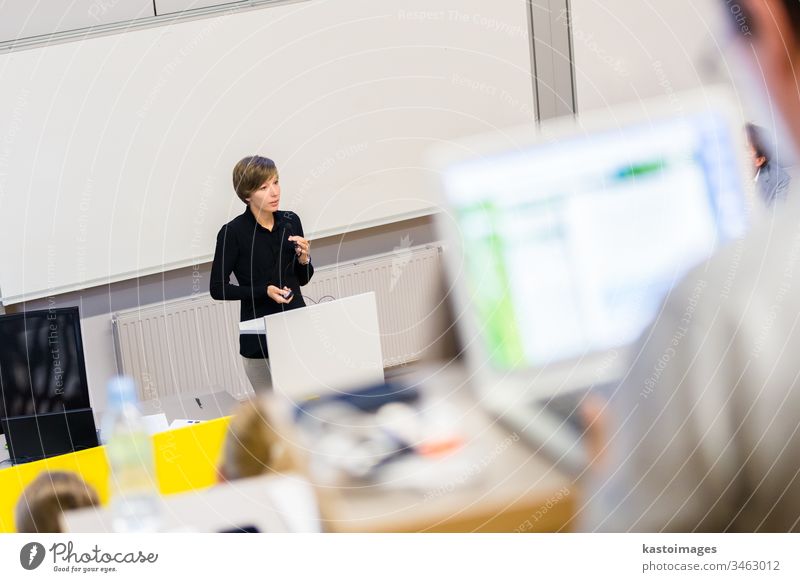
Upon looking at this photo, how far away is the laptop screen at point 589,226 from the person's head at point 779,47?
0.28 feet

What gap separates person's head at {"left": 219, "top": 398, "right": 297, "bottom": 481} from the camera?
1004 mm

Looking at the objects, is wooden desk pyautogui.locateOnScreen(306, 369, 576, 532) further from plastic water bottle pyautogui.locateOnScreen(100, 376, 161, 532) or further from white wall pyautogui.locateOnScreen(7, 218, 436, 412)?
white wall pyautogui.locateOnScreen(7, 218, 436, 412)

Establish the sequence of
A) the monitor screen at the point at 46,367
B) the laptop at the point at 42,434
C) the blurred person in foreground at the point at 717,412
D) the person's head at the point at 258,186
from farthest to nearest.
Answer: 1. the person's head at the point at 258,186
2. the monitor screen at the point at 46,367
3. the laptop at the point at 42,434
4. the blurred person in foreground at the point at 717,412

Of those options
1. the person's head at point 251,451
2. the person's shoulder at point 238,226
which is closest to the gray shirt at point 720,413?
the person's head at point 251,451

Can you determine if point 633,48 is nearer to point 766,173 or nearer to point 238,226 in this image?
point 238,226

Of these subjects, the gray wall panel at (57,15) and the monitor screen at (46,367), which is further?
the gray wall panel at (57,15)

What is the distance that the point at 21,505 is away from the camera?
935 mm

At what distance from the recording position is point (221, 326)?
2.65m

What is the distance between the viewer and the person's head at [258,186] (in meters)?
1.95

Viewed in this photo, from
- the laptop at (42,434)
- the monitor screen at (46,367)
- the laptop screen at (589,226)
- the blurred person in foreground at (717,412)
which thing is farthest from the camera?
the monitor screen at (46,367)

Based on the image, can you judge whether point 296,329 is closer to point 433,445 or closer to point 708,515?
point 433,445
